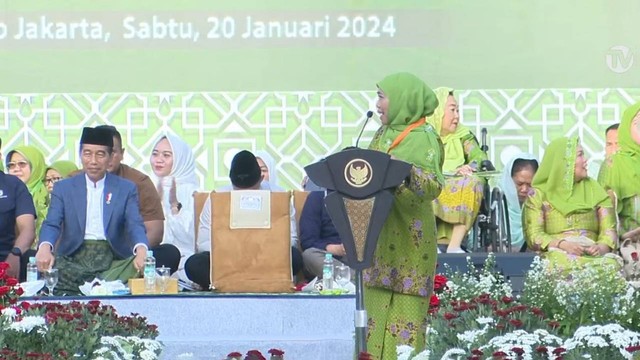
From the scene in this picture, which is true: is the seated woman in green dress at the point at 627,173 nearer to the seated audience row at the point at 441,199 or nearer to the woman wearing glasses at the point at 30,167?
the seated audience row at the point at 441,199

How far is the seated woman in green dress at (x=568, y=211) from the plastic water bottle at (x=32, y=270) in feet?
8.22

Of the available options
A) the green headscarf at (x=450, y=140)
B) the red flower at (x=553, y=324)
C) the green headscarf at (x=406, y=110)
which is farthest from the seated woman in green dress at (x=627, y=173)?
the red flower at (x=553, y=324)

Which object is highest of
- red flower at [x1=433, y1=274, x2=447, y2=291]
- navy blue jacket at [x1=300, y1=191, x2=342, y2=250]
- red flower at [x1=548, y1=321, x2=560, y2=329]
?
navy blue jacket at [x1=300, y1=191, x2=342, y2=250]

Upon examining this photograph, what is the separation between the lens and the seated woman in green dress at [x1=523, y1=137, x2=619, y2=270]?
859 centimetres

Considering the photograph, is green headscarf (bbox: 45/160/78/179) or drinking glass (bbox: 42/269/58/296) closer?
drinking glass (bbox: 42/269/58/296)

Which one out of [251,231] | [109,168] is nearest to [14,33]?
[109,168]

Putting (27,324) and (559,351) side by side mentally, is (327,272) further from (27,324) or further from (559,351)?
(559,351)

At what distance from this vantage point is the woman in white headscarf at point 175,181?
9742mm

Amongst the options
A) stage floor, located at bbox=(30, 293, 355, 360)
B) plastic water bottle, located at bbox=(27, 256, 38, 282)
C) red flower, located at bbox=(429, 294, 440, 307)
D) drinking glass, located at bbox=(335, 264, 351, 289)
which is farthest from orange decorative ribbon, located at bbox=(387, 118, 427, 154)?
plastic water bottle, located at bbox=(27, 256, 38, 282)

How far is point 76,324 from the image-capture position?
5801 millimetres

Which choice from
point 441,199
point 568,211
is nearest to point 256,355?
point 568,211

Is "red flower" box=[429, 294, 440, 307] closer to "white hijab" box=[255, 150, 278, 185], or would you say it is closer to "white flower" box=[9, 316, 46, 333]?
"white flower" box=[9, 316, 46, 333]

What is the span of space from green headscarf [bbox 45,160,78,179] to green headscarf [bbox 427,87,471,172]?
2.19 m

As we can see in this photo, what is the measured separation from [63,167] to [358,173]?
487 centimetres
